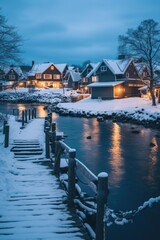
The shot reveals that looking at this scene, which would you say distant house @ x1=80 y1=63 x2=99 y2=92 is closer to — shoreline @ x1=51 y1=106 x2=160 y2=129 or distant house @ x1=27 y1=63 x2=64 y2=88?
distant house @ x1=27 y1=63 x2=64 y2=88

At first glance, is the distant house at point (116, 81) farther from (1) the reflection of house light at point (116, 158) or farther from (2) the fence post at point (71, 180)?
(2) the fence post at point (71, 180)

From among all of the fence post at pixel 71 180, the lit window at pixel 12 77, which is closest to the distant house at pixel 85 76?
the lit window at pixel 12 77

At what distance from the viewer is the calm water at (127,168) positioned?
33.2 ft

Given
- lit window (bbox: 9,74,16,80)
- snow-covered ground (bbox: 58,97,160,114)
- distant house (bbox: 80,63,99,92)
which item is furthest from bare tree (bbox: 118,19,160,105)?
lit window (bbox: 9,74,16,80)

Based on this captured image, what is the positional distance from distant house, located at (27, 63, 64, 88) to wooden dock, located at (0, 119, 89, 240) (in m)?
89.9

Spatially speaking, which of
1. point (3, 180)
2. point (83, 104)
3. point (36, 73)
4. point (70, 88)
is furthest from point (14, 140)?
point (36, 73)

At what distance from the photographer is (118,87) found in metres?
63.2

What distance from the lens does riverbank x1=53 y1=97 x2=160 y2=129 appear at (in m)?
Result: 43.0

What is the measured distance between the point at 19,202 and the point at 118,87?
5613 centimetres

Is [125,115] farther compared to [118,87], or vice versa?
[118,87]

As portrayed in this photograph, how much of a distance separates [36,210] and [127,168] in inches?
421

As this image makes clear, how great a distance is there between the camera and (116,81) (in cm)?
6431

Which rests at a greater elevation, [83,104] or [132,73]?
[132,73]

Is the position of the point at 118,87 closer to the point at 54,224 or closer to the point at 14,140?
the point at 14,140
